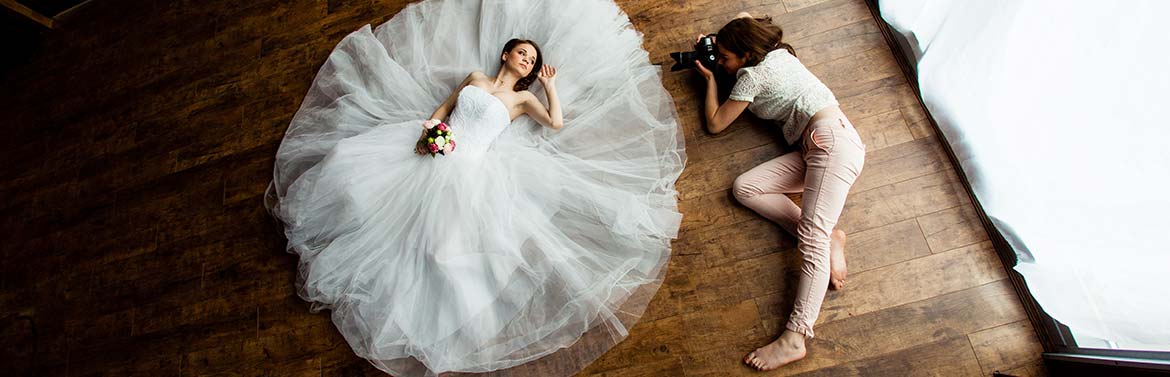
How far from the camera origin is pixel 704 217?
2344mm

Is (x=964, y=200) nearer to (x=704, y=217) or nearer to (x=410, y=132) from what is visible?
(x=704, y=217)

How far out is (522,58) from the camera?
7.77 feet

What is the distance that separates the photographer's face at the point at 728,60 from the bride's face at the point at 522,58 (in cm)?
73

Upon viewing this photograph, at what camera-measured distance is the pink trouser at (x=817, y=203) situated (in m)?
2.11

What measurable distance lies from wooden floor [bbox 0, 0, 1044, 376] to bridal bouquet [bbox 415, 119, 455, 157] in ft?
2.71

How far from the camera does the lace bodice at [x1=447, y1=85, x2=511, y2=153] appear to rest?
7.48ft

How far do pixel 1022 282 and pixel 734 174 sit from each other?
1.05 m

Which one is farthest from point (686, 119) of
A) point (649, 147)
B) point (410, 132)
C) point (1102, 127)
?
point (1102, 127)

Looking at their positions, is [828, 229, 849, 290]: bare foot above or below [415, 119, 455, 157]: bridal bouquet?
below

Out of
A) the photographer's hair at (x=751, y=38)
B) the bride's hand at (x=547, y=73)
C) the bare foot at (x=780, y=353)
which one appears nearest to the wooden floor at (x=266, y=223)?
the bare foot at (x=780, y=353)

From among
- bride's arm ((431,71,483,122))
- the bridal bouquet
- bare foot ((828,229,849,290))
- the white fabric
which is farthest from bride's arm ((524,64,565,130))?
the white fabric

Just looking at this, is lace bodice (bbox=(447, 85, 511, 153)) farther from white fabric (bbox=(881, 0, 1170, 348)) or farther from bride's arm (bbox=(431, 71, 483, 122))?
white fabric (bbox=(881, 0, 1170, 348))

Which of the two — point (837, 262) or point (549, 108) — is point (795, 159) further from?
point (549, 108)

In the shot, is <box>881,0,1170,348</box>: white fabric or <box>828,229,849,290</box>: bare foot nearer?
<box>881,0,1170,348</box>: white fabric
